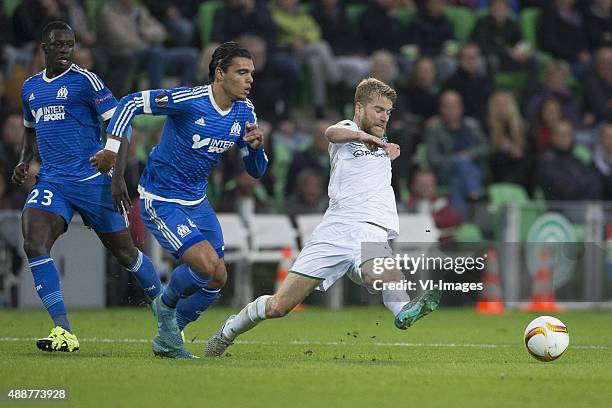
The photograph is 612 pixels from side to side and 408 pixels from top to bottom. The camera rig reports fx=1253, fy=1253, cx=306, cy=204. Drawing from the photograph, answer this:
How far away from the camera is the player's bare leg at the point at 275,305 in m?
8.92

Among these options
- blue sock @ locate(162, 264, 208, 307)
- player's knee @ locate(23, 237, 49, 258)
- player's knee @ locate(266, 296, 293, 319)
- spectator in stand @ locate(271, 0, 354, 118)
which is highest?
spectator in stand @ locate(271, 0, 354, 118)

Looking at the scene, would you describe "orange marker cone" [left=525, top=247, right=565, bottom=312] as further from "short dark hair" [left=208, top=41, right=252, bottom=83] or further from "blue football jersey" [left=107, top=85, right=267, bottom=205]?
"short dark hair" [left=208, top=41, right=252, bottom=83]

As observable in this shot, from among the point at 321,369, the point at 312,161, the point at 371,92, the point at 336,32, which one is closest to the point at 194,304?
the point at 321,369

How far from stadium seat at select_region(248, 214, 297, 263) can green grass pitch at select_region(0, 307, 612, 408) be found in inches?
113

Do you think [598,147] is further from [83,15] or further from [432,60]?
[83,15]

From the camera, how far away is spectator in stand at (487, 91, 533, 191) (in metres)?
18.4

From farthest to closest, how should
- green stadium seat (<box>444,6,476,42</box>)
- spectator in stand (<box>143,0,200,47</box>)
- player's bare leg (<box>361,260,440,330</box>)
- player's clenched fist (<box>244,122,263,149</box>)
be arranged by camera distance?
green stadium seat (<box>444,6,476,42</box>) < spectator in stand (<box>143,0,200,47</box>) < player's clenched fist (<box>244,122,263,149</box>) < player's bare leg (<box>361,260,440,330</box>)

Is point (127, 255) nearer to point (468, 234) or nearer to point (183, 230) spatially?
point (183, 230)

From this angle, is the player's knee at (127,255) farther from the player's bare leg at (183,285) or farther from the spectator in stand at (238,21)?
the spectator in stand at (238,21)

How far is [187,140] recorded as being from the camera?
9367 mm

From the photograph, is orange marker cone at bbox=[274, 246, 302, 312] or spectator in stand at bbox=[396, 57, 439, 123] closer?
orange marker cone at bbox=[274, 246, 302, 312]

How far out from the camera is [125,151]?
9250mm

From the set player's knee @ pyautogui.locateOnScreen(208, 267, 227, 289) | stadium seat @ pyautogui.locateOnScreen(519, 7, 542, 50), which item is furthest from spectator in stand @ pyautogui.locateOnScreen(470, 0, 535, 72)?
player's knee @ pyautogui.locateOnScreen(208, 267, 227, 289)

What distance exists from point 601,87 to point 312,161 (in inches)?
219
